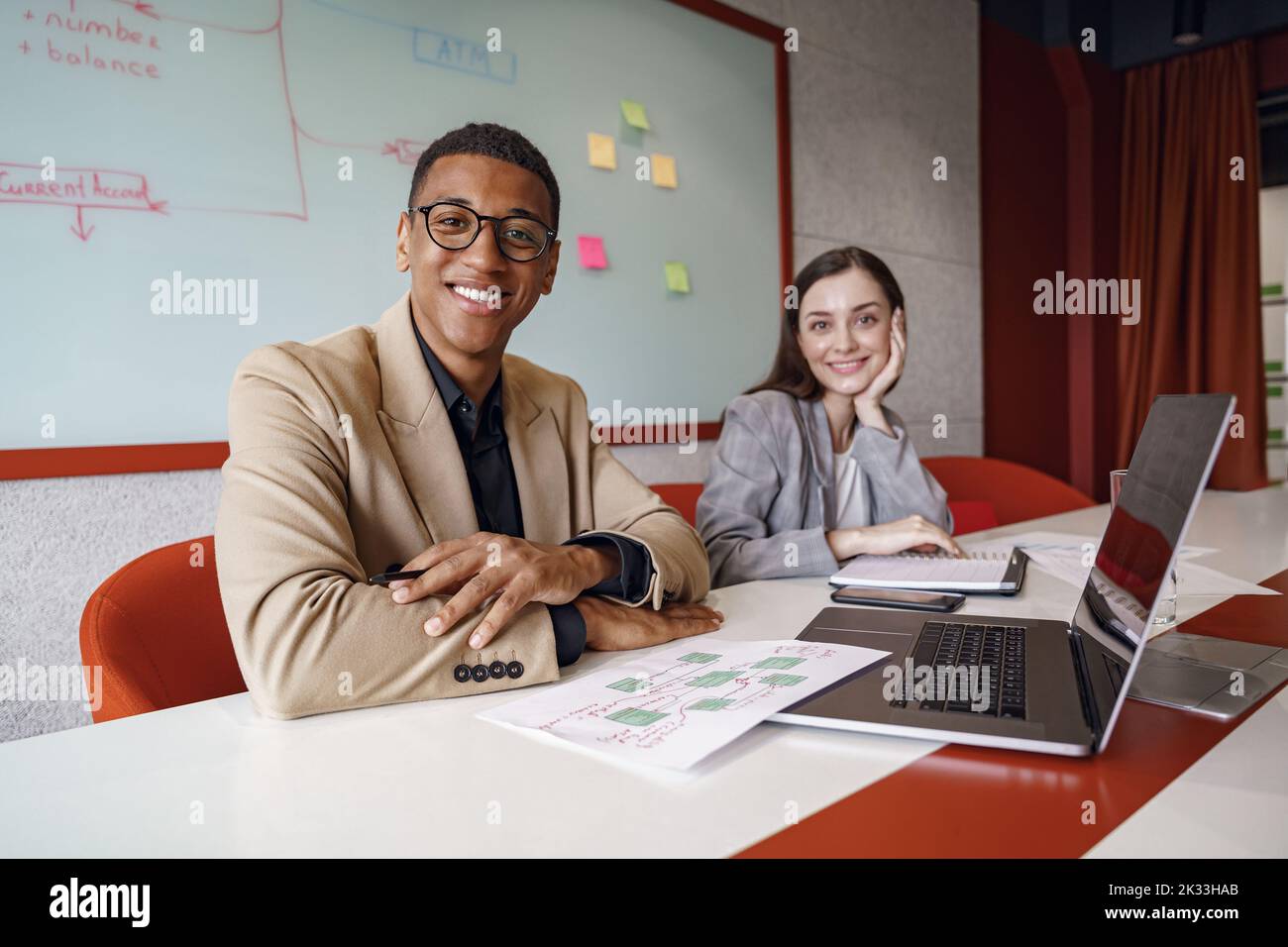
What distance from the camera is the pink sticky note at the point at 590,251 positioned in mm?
2625

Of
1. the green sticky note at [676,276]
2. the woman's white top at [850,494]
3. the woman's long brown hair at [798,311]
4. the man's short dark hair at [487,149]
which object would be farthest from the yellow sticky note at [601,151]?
the man's short dark hair at [487,149]

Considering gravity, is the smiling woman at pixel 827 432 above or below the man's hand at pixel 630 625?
above

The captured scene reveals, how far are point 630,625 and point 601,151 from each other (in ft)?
6.45

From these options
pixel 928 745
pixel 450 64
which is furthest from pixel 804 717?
pixel 450 64

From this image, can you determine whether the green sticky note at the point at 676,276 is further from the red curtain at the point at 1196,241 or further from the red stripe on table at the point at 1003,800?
the red curtain at the point at 1196,241

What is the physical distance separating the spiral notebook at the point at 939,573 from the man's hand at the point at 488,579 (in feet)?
1.87


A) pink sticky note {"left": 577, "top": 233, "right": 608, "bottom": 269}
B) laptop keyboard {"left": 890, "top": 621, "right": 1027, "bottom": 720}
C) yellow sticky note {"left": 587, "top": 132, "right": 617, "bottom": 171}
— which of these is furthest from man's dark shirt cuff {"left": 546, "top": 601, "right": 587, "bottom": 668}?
yellow sticky note {"left": 587, "top": 132, "right": 617, "bottom": 171}

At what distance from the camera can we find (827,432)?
6.67 feet

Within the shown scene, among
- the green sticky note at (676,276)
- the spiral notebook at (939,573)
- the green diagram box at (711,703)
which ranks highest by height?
the green sticky note at (676,276)

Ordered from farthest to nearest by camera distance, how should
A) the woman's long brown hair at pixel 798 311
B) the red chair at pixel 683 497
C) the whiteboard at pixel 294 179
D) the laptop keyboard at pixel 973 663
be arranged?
the red chair at pixel 683 497 < the woman's long brown hair at pixel 798 311 < the whiteboard at pixel 294 179 < the laptop keyboard at pixel 973 663

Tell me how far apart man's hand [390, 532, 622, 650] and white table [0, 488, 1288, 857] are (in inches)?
3.8

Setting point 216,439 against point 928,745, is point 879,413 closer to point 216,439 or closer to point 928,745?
point 928,745

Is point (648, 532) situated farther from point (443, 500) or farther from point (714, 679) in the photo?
point (714, 679)
